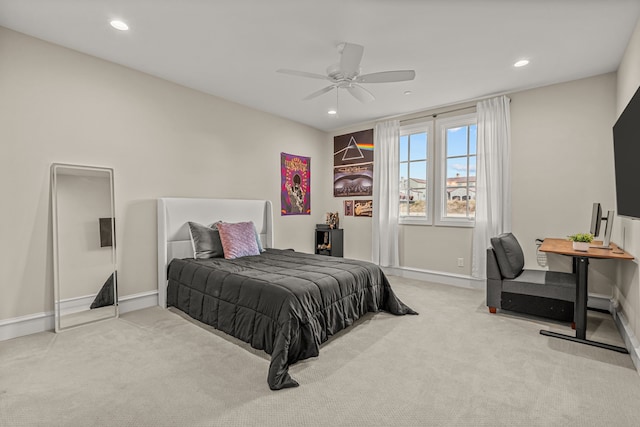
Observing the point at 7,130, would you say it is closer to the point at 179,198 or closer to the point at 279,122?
the point at 179,198

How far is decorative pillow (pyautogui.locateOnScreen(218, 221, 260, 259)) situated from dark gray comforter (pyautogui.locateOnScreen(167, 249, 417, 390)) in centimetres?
15

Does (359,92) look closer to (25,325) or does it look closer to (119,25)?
(119,25)

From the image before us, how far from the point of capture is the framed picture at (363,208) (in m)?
5.55

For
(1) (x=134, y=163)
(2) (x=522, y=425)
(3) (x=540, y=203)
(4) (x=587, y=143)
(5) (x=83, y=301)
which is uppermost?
(4) (x=587, y=143)

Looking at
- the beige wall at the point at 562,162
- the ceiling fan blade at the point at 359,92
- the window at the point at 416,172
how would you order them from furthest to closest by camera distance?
the window at the point at 416,172 → the beige wall at the point at 562,162 → the ceiling fan blade at the point at 359,92

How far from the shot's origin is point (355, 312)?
9.52ft

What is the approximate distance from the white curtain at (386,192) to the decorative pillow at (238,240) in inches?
90.6

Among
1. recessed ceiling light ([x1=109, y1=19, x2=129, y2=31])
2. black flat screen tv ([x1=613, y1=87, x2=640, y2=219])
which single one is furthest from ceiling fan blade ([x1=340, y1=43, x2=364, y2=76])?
recessed ceiling light ([x1=109, y1=19, x2=129, y2=31])

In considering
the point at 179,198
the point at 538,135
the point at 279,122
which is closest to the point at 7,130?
the point at 179,198

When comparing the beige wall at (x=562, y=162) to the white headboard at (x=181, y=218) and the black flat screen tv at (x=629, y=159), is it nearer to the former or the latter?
the black flat screen tv at (x=629, y=159)

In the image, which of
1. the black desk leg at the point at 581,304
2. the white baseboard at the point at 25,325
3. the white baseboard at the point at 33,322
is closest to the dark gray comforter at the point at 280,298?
the white baseboard at the point at 33,322

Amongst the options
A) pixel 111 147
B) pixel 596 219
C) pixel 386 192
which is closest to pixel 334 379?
pixel 596 219

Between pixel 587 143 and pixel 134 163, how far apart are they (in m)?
5.34

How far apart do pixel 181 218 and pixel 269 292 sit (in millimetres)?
2027
